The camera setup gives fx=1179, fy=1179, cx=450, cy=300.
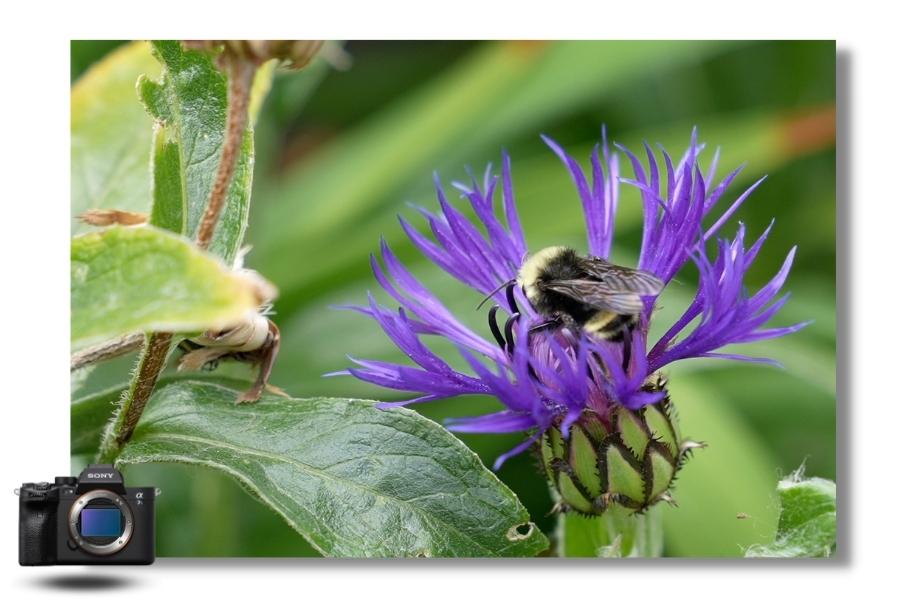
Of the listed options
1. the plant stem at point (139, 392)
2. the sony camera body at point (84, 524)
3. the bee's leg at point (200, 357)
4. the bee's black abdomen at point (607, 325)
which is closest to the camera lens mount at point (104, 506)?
the sony camera body at point (84, 524)

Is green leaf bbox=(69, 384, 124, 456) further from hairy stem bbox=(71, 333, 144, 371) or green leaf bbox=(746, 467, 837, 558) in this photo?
green leaf bbox=(746, 467, 837, 558)

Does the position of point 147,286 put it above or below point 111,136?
below

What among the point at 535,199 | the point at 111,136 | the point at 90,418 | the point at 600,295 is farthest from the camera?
the point at 535,199

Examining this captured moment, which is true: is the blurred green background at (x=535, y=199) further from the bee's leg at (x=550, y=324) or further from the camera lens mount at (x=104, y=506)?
the bee's leg at (x=550, y=324)

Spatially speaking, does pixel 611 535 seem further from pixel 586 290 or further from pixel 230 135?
pixel 230 135

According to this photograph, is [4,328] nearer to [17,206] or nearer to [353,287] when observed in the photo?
[17,206]

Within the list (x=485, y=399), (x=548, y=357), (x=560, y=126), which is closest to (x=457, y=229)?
(x=548, y=357)
